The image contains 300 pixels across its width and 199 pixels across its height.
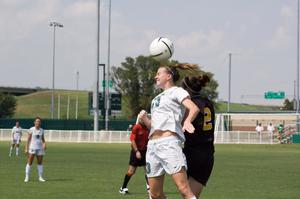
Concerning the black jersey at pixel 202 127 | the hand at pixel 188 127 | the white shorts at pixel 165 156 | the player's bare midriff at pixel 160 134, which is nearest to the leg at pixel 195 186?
the black jersey at pixel 202 127

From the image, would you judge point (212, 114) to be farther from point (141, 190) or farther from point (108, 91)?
point (108, 91)

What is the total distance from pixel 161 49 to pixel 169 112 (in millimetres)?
1609

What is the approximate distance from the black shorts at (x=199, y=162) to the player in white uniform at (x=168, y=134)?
44cm

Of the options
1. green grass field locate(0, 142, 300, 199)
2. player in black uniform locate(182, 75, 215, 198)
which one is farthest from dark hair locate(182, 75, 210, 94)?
green grass field locate(0, 142, 300, 199)

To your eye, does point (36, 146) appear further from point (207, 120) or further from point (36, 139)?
point (207, 120)

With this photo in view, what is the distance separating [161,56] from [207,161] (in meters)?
1.82

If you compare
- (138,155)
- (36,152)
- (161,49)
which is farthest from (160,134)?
(36,152)

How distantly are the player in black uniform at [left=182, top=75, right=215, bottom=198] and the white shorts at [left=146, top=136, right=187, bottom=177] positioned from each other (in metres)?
0.45

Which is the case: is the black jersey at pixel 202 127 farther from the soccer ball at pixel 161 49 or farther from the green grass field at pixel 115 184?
the green grass field at pixel 115 184

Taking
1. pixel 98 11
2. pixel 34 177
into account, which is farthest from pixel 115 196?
pixel 98 11

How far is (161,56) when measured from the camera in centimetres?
1097

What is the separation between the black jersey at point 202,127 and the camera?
32.8ft

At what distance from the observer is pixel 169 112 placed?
9625 mm

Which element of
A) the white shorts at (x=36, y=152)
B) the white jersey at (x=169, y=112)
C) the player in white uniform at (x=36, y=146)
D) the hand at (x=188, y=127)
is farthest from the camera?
the white shorts at (x=36, y=152)
